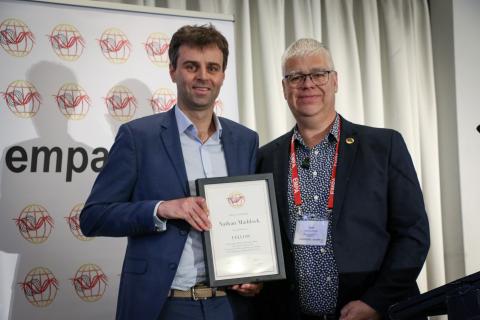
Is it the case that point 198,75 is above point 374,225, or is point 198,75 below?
above

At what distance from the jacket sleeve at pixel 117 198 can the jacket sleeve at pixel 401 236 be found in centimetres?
92

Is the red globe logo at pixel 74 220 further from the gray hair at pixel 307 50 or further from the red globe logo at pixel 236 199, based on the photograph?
the gray hair at pixel 307 50

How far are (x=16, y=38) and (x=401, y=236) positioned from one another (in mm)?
2214

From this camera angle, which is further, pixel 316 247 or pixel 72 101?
pixel 72 101

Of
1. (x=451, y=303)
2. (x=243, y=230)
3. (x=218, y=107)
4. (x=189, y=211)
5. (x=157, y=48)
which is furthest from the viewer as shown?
(x=218, y=107)

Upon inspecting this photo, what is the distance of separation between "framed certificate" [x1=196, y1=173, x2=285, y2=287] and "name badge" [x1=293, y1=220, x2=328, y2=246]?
0.13 meters

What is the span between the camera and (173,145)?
2043 millimetres

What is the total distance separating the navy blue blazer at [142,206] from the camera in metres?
1.90

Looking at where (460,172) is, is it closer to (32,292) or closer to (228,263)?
(228,263)

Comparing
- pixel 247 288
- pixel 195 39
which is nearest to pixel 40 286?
pixel 247 288

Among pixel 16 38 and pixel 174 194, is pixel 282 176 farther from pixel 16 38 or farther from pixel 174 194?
pixel 16 38

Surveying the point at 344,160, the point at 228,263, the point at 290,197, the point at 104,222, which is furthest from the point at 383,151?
the point at 104,222

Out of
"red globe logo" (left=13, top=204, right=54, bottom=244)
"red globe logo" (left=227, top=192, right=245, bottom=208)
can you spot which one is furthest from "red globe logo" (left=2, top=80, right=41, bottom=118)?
"red globe logo" (left=227, top=192, right=245, bottom=208)

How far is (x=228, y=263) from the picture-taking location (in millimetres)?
1917
